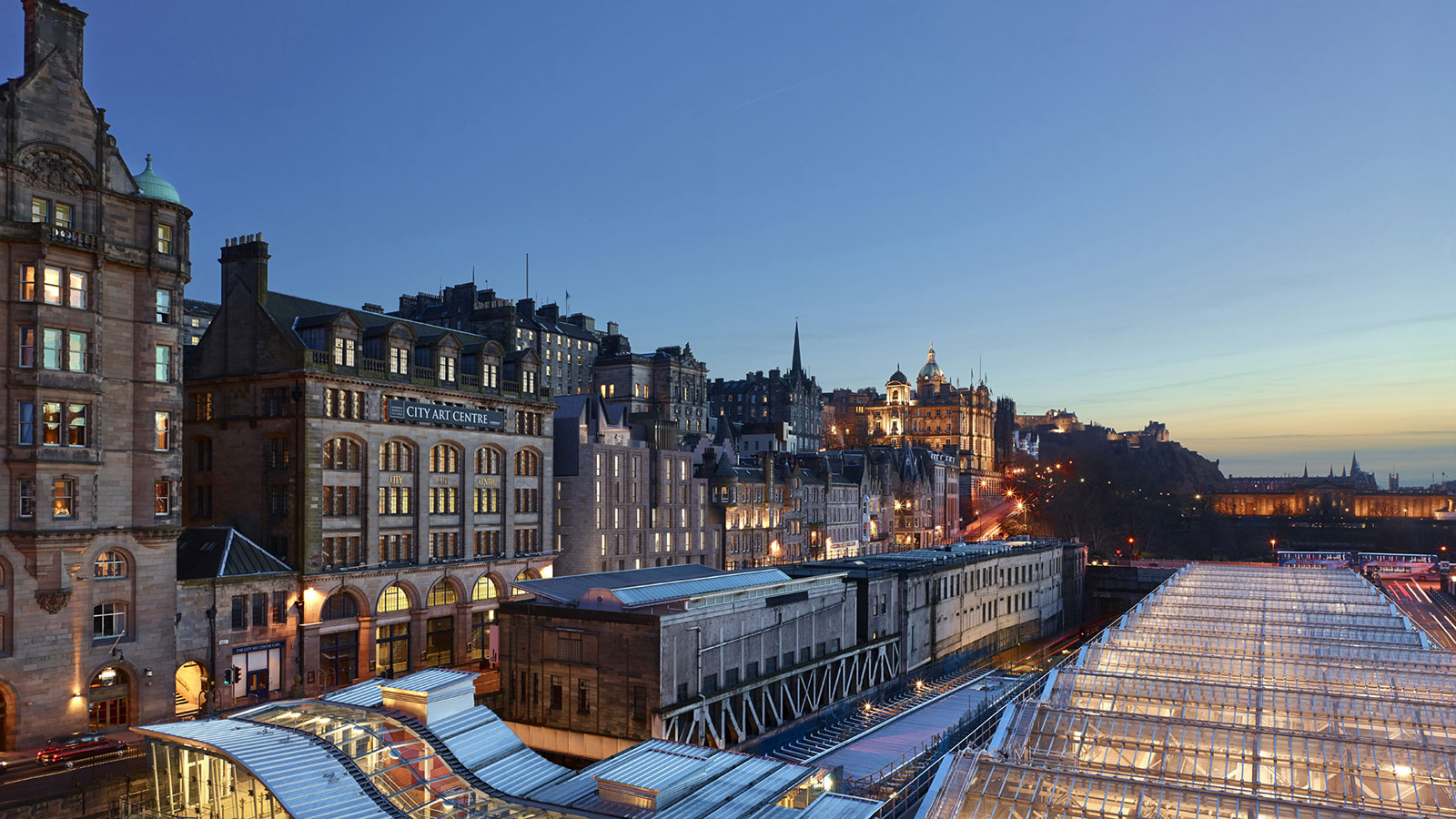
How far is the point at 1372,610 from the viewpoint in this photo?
8000 centimetres

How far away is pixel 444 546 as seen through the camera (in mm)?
77625

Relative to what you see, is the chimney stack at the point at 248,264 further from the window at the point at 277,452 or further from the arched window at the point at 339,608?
the arched window at the point at 339,608

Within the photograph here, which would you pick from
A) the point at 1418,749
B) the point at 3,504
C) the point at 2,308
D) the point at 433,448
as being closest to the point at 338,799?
the point at 3,504

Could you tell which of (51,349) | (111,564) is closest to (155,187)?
(51,349)

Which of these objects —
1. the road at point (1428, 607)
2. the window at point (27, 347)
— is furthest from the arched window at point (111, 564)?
the road at point (1428, 607)

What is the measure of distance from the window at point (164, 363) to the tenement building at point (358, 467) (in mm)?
9374

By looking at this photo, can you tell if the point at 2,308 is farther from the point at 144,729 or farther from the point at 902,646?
the point at 902,646

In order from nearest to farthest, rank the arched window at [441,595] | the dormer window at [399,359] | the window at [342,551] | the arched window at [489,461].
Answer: the window at [342,551]
the dormer window at [399,359]
the arched window at [441,595]
the arched window at [489,461]

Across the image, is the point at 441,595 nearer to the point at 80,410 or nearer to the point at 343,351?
the point at 343,351

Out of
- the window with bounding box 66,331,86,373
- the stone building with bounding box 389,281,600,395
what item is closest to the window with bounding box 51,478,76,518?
the window with bounding box 66,331,86,373

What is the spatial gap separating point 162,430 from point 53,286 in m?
9.73

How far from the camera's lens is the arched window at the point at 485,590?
80438mm

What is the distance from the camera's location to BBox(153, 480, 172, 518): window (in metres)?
58.2

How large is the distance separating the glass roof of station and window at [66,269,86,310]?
1978 inches
